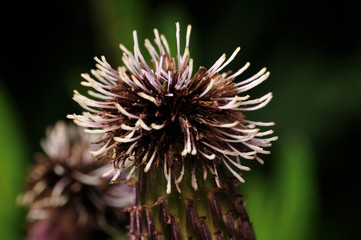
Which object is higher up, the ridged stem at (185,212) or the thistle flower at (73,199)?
the thistle flower at (73,199)

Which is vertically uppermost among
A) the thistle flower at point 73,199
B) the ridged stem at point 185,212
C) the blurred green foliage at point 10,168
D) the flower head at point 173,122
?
the blurred green foliage at point 10,168

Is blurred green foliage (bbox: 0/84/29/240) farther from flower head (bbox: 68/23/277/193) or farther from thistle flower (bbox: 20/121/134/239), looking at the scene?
flower head (bbox: 68/23/277/193)

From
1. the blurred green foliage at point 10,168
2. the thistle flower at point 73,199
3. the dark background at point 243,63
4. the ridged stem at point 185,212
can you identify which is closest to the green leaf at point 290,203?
the dark background at point 243,63

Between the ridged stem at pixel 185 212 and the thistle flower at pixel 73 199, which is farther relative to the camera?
the thistle flower at pixel 73 199

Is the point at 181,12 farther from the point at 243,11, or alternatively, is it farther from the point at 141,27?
the point at 243,11

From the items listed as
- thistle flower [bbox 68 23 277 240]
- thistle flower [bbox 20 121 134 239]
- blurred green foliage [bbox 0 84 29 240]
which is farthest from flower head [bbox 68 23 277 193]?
blurred green foliage [bbox 0 84 29 240]

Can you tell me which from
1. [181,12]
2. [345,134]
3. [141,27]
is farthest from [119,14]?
[345,134]

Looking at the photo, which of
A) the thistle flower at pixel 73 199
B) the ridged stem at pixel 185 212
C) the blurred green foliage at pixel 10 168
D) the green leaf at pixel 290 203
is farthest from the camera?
the blurred green foliage at pixel 10 168

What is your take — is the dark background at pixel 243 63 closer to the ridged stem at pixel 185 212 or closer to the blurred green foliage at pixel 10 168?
the blurred green foliage at pixel 10 168

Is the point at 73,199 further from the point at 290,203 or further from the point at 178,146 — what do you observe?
the point at 178,146
